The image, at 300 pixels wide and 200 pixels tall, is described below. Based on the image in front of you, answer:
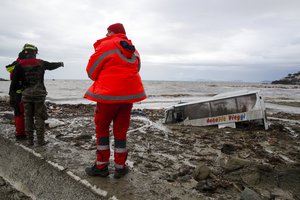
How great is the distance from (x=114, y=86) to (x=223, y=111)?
19.8 feet

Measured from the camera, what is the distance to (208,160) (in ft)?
15.1

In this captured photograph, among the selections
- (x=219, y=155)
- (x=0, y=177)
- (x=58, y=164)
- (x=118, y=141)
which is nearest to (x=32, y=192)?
(x=58, y=164)

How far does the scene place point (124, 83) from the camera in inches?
120

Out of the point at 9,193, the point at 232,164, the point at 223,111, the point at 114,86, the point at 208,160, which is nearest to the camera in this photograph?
the point at 114,86

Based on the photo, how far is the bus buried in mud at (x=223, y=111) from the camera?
7.78 meters

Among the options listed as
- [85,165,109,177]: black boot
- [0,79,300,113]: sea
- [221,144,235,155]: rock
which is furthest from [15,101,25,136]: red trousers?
[0,79,300,113]: sea

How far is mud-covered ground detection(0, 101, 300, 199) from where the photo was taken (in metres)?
3.26

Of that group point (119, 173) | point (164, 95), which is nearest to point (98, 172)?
point (119, 173)

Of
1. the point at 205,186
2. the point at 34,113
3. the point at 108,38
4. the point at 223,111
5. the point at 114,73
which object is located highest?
the point at 108,38

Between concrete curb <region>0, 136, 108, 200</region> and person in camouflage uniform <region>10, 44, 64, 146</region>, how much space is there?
0.45 meters

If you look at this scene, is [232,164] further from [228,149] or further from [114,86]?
[114,86]

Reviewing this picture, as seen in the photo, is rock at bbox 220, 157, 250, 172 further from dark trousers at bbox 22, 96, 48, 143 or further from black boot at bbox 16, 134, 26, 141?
black boot at bbox 16, 134, 26, 141

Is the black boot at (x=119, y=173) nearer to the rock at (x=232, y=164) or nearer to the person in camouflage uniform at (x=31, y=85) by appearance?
the rock at (x=232, y=164)

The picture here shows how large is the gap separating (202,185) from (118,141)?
1291mm
